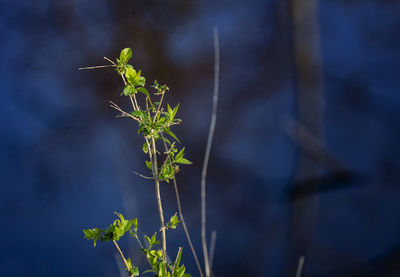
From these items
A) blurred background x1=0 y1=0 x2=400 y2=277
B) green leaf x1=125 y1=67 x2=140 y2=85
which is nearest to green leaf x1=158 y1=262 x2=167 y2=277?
green leaf x1=125 y1=67 x2=140 y2=85

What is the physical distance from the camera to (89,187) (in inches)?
61.1

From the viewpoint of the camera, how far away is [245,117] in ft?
5.31

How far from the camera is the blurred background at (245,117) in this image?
5.10ft

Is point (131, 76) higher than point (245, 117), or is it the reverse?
point (131, 76)

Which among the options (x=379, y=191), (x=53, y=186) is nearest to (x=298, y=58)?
(x=379, y=191)

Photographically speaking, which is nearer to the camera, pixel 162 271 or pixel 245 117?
pixel 162 271

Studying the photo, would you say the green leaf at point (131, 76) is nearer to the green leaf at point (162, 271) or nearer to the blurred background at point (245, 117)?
the green leaf at point (162, 271)

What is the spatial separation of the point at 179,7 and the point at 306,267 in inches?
40.8

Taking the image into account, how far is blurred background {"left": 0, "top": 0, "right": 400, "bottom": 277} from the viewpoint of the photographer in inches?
61.2

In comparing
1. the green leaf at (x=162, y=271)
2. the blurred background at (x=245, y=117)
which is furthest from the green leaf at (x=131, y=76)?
the blurred background at (x=245, y=117)

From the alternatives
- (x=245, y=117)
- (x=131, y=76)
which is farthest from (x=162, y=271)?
(x=245, y=117)

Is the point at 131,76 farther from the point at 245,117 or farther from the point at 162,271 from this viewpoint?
the point at 245,117

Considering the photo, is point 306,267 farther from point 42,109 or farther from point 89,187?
point 42,109

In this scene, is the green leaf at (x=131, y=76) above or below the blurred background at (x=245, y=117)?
above
